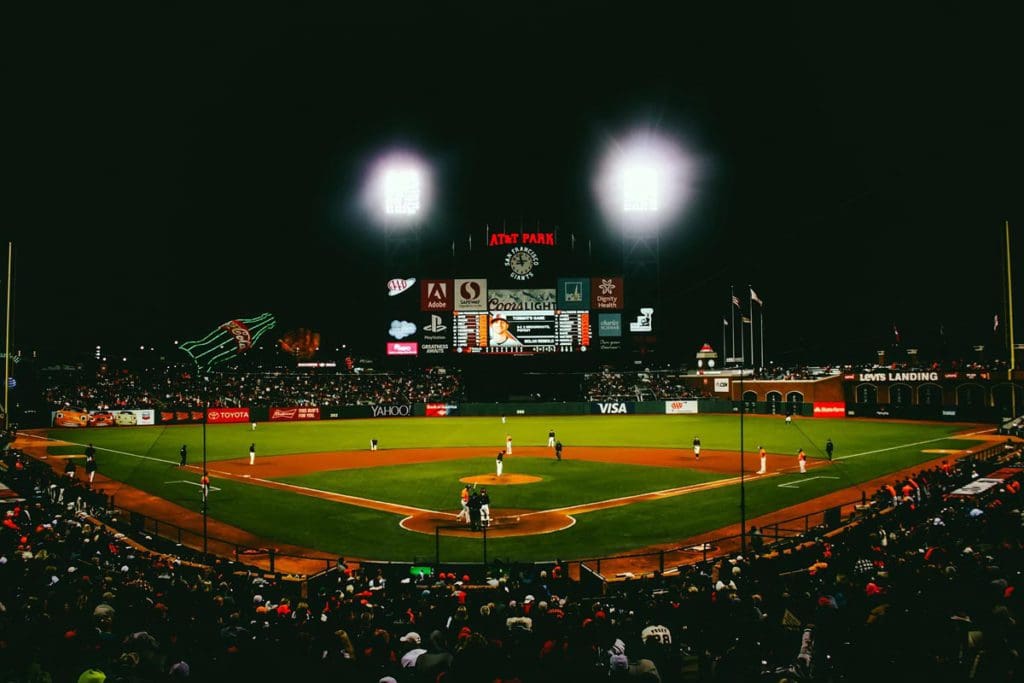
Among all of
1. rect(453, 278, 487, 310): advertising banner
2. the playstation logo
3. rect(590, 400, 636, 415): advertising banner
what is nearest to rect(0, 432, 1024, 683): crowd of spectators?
rect(453, 278, 487, 310): advertising banner

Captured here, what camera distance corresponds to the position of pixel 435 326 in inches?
2940

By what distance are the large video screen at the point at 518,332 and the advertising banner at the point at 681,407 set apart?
1217cm

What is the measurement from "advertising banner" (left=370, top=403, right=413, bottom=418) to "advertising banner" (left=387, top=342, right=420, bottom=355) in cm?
608

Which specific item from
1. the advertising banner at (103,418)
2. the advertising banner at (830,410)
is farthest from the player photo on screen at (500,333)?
the advertising banner at (103,418)

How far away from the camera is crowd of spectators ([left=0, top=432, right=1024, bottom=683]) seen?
6.95 metres

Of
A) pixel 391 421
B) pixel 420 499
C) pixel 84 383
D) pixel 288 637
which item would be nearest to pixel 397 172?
pixel 391 421

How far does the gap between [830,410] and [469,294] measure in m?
37.4

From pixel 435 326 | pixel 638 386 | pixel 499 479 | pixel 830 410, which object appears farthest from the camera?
pixel 638 386

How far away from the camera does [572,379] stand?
8531cm

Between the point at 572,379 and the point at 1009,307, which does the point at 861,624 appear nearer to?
the point at 1009,307

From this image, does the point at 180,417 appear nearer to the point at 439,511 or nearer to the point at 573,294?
the point at 573,294

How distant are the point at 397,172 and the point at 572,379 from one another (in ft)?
99.9

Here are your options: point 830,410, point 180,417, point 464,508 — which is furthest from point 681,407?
point 464,508

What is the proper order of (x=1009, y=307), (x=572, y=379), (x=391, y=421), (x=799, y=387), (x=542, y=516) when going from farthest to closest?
(x=572, y=379)
(x=799, y=387)
(x=391, y=421)
(x=1009, y=307)
(x=542, y=516)
